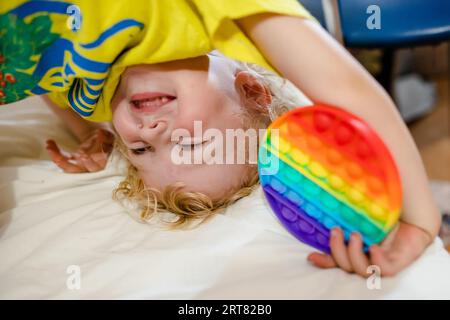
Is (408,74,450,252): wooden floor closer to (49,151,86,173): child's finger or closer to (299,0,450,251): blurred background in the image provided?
(299,0,450,251): blurred background

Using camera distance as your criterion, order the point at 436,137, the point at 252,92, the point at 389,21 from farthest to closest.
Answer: the point at 436,137 → the point at 389,21 → the point at 252,92

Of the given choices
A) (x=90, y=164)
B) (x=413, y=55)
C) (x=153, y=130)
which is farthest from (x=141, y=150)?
(x=413, y=55)

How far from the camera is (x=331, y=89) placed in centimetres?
67

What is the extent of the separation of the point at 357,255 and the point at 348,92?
220mm

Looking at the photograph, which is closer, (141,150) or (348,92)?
(348,92)

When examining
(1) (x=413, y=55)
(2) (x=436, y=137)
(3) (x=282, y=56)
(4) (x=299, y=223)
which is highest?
(3) (x=282, y=56)

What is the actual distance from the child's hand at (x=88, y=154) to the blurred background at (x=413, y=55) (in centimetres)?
58

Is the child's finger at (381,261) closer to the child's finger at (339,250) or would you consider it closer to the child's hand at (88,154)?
the child's finger at (339,250)

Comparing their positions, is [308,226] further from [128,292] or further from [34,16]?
[34,16]

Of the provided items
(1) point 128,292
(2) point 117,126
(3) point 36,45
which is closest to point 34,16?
(3) point 36,45

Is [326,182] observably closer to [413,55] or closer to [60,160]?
[60,160]

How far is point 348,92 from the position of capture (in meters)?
0.67

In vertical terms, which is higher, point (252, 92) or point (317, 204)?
point (252, 92)

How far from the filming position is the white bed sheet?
70 centimetres
